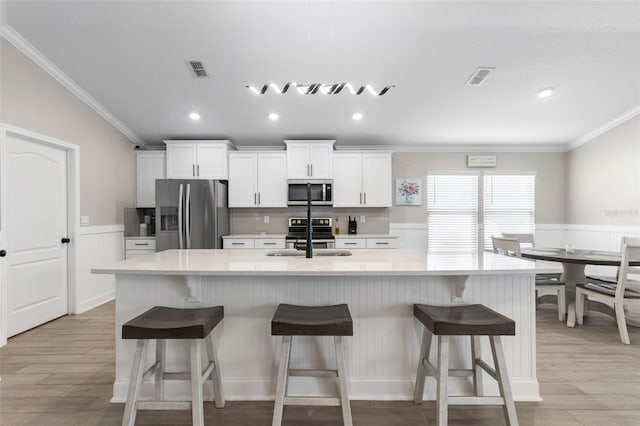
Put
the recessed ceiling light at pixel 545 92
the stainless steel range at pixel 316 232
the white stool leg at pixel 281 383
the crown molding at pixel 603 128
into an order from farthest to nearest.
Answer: the stainless steel range at pixel 316 232
the crown molding at pixel 603 128
the recessed ceiling light at pixel 545 92
the white stool leg at pixel 281 383

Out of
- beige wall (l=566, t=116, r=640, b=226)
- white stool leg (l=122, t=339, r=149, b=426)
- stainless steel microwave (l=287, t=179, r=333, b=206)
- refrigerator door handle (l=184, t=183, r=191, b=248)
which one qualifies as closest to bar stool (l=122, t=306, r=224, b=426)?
white stool leg (l=122, t=339, r=149, b=426)

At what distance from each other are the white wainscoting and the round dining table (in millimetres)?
5157

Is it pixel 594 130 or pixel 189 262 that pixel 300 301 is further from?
→ pixel 594 130

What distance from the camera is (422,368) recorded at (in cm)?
190

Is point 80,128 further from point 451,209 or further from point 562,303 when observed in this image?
point 562,303

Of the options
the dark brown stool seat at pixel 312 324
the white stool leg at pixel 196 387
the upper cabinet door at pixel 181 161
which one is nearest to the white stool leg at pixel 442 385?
the dark brown stool seat at pixel 312 324

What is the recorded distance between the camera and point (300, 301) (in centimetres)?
201

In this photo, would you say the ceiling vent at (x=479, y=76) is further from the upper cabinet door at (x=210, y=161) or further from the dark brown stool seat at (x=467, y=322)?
the upper cabinet door at (x=210, y=161)

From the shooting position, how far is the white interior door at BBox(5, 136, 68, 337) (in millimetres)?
3119

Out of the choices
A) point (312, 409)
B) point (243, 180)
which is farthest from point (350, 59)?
point (312, 409)

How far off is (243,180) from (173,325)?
3.61 metres

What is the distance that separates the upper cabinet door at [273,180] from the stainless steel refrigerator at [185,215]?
30.2 inches

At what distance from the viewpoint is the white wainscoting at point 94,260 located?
152 inches

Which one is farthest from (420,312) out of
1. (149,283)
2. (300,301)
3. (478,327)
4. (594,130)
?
(594,130)
